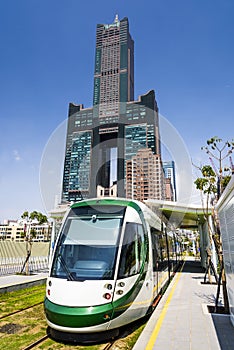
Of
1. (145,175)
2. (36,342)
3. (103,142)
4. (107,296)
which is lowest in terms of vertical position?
(36,342)

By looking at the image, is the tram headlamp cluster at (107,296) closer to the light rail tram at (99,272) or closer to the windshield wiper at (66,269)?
the light rail tram at (99,272)

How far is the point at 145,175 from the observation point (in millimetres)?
14078

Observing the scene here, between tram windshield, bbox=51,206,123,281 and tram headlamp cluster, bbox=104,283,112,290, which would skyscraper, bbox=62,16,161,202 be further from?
tram headlamp cluster, bbox=104,283,112,290

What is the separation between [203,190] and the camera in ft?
30.2

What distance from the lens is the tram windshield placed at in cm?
462

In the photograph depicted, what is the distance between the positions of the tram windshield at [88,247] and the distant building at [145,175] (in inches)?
314

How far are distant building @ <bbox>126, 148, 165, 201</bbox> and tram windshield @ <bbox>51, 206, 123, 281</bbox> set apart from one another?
314 inches

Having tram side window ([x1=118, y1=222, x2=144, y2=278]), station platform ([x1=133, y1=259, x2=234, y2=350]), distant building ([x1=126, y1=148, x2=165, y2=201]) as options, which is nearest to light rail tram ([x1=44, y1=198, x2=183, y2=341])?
tram side window ([x1=118, y1=222, x2=144, y2=278])

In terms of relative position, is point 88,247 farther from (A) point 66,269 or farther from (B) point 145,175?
(B) point 145,175

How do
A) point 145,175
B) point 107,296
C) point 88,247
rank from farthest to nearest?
point 145,175 < point 88,247 < point 107,296

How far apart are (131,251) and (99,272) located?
2.67ft

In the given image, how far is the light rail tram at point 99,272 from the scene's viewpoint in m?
4.23

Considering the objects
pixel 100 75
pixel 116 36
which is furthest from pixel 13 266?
pixel 116 36

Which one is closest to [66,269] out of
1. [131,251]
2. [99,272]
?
[99,272]
